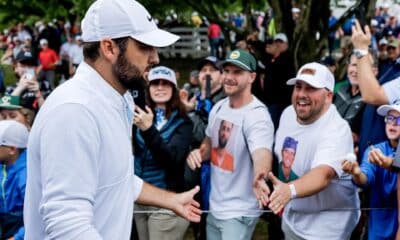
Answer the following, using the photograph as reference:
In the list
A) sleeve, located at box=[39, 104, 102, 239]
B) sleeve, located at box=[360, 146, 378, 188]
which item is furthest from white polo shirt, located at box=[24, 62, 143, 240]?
sleeve, located at box=[360, 146, 378, 188]

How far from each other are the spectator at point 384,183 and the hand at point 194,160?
116 centimetres

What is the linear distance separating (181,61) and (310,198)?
19.0m

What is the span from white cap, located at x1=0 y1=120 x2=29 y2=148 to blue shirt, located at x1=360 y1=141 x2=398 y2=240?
2.27 meters

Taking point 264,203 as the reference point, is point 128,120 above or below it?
above

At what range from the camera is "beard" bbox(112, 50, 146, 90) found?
2402 mm

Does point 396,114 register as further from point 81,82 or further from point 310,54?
point 310,54

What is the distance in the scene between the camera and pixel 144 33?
2.40m

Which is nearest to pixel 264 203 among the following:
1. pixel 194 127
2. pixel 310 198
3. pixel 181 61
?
pixel 310 198

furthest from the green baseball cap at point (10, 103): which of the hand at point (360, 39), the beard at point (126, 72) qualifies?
the beard at point (126, 72)

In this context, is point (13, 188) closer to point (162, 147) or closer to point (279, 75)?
point (162, 147)

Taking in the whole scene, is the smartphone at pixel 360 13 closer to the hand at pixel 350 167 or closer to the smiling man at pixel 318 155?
the smiling man at pixel 318 155

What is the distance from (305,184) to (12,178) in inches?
74.8

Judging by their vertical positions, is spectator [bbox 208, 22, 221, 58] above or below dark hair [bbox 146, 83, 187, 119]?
above

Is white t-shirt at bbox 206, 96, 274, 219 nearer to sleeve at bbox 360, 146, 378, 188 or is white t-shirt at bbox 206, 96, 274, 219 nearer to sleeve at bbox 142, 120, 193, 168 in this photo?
sleeve at bbox 142, 120, 193, 168
